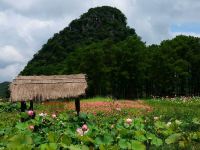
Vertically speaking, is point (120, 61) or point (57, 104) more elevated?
point (120, 61)

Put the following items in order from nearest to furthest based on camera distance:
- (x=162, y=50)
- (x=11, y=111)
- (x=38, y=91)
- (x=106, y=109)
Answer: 1. (x=38, y=91)
2. (x=106, y=109)
3. (x=11, y=111)
4. (x=162, y=50)

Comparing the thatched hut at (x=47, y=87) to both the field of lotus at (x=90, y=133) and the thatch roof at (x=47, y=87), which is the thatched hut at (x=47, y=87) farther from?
the field of lotus at (x=90, y=133)

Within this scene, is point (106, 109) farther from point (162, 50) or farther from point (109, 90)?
point (162, 50)

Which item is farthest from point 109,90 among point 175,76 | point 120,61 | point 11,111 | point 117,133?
point 117,133

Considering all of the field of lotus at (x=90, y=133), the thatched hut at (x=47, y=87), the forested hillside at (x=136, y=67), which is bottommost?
the field of lotus at (x=90, y=133)

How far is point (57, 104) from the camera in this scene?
3088 centimetres

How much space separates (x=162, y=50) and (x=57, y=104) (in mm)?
31471

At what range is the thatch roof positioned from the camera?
19453 millimetres

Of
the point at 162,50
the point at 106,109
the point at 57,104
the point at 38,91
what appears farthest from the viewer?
the point at 162,50

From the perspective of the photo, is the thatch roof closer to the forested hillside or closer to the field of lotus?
the field of lotus

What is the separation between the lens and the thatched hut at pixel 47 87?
766 inches

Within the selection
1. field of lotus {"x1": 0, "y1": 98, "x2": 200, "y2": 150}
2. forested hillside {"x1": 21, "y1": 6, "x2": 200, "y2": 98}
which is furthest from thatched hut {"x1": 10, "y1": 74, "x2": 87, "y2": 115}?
forested hillside {"x1": 21, "y1": 6, "x2": 200, "y2": 98}

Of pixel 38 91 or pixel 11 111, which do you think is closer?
pixel 38 91

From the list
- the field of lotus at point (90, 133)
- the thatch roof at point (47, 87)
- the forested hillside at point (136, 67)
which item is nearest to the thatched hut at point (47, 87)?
the thatch roof at point (47, 87)
